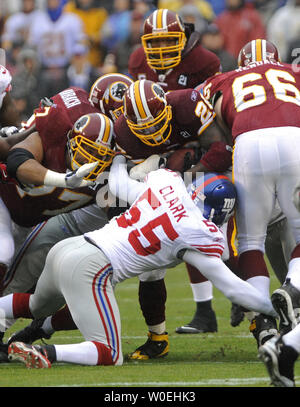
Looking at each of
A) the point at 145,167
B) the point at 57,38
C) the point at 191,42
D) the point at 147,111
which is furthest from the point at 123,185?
the point at 57,38

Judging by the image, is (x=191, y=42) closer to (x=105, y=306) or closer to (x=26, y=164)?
(x=26, y=164)

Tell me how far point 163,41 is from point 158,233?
2.24 meters

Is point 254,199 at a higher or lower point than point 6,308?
higher

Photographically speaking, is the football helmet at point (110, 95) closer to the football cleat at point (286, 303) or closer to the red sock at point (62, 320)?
the red sock at point (62, 320)

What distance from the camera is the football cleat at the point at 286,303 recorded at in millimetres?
4637

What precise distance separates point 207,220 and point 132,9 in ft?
29.3

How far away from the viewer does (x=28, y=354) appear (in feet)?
15.1

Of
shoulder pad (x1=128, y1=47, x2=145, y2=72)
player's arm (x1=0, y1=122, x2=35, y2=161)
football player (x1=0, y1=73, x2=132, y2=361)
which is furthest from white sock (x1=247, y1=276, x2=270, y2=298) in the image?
shoulder pad (x1=128, y1=47, x2=145, y2=72)

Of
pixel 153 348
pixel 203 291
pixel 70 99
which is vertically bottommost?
pixel 203 291

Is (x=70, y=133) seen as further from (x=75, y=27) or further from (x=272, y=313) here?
(x=75, y=27)

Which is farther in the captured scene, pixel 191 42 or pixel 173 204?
pixel 191 42

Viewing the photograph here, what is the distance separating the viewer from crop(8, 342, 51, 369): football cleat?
4.59m

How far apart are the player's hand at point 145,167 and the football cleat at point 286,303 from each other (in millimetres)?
1023

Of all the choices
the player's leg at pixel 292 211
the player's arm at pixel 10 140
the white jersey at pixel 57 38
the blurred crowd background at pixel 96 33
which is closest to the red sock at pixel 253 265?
the player's leg at pixel 292 211
